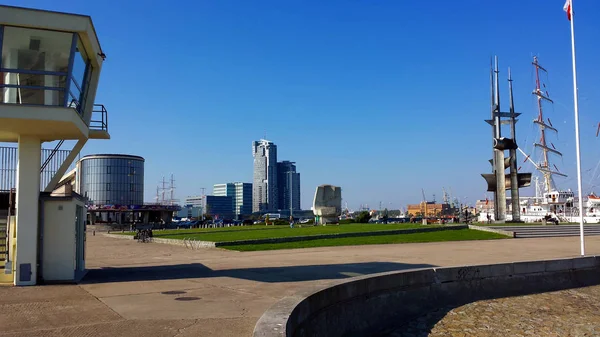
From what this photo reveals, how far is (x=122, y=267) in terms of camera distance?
694 inches

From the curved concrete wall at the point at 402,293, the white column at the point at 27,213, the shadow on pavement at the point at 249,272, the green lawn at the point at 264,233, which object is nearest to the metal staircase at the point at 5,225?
the white column at the point at 27,213

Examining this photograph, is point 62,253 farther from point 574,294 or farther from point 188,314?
point 574,294

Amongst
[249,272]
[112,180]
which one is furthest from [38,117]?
[112,180]

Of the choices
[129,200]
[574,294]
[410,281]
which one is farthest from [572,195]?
[129,200]

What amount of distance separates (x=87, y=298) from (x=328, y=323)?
5.21 metres

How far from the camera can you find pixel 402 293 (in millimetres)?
11875

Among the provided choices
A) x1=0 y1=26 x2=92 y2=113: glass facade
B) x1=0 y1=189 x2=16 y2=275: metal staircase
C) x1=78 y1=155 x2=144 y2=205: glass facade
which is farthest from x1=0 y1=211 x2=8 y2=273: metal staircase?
x1=78 y1=155 x2=144 y2=205: glass facade

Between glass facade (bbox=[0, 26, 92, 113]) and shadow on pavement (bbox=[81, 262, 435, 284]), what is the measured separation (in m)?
5.04

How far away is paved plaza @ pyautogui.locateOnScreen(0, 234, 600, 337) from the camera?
764 cm

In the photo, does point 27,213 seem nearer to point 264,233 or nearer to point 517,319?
point 517,319

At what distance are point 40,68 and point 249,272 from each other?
8.03 meters

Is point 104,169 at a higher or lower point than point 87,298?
higher

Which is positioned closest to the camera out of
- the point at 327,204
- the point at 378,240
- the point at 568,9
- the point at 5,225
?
the point at 5,225

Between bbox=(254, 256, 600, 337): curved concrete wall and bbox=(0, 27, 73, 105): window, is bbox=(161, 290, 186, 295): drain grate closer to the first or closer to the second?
bbox=(254, 256, 600, 337): curved concrete wall
